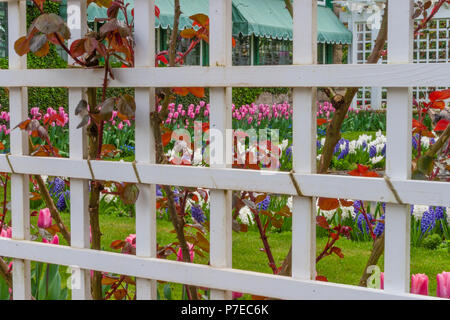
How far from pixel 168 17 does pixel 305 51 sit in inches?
382

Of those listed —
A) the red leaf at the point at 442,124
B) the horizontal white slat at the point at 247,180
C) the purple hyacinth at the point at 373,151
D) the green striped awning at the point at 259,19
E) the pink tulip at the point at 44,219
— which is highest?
the green striped awning at the point at 259,19

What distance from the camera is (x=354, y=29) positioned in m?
14.0

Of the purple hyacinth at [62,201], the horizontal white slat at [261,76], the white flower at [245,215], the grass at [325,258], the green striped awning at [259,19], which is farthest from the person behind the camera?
the green striped awning at [259,19]

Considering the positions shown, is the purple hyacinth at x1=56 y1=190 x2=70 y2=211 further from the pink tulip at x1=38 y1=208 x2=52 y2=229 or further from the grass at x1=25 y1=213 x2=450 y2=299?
the pink tulip at x1=38 y1=208 x2=52 y2=229

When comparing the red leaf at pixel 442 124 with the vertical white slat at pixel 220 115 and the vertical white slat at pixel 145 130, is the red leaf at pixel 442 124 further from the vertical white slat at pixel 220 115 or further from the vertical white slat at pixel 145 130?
the vertical white slat at pixel 145 130

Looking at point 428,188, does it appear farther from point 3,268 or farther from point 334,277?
point 334,277

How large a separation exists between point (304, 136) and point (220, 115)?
0.20 metres

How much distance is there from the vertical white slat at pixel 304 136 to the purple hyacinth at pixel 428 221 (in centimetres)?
223

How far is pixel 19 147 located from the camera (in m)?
1.91

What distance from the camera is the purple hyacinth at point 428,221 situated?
11.6ft

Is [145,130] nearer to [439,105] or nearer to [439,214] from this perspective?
[439,105]

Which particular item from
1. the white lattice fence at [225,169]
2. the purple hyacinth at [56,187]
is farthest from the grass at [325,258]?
the white lattice fence at [225,169]

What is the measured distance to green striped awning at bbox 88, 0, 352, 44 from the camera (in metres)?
11.0

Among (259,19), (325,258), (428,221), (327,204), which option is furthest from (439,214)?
(259,19)
